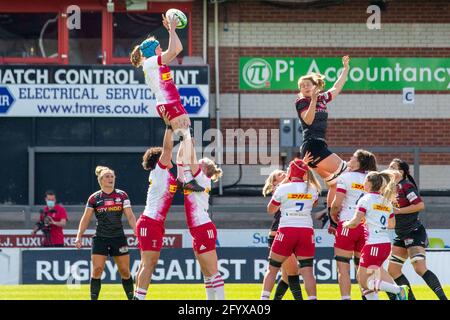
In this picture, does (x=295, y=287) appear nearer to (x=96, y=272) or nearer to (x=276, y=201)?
(x=276, y=201)

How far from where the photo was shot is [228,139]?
2811 centimetres

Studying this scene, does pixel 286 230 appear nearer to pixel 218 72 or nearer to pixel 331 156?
pixel 331 156

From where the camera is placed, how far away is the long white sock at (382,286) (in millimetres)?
14773

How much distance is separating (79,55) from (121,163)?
271 centimetres

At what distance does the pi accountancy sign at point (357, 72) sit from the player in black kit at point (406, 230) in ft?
36.7

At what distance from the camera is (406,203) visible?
17.3 m

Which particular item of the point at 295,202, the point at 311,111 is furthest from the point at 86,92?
the point at 295,202

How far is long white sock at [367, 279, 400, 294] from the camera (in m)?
14.8

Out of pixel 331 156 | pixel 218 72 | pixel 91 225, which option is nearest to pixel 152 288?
pixel 331 156

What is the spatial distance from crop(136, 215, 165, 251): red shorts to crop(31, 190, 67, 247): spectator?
409 inches

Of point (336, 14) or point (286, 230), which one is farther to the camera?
point (336, 14)

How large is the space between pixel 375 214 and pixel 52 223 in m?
11.8

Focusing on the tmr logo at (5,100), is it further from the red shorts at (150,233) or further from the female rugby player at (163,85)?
the red shorts at (150,233)

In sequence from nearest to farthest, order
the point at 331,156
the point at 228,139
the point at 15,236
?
the point at 331,156
the point at 15,236
the point at 228,139
